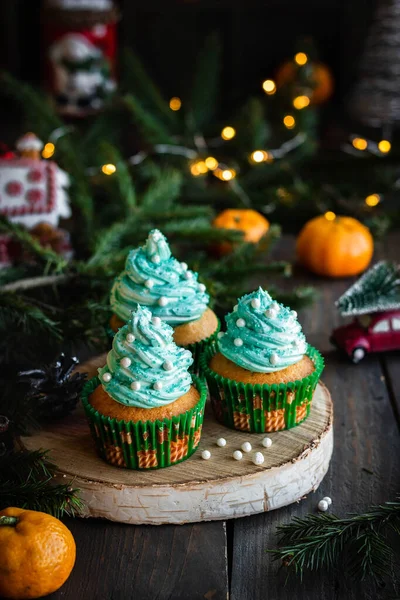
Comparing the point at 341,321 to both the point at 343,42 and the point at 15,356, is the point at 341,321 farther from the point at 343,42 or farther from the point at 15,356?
the point at 343,42

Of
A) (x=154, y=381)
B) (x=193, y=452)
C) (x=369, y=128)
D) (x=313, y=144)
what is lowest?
(x=369, y=128)

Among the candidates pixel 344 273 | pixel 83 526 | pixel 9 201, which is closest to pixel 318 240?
pixel 344 273

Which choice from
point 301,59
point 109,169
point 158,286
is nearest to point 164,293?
point 158,286

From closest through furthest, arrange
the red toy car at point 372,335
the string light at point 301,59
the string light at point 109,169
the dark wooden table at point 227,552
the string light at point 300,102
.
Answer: the dark wooden table at point 227,552
the red toy car at point 372,335
the string light at point 109,169
the string light at point 300,102
the string light at point 301,59

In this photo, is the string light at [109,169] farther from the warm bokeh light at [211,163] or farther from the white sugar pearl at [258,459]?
the white sugar pearl at [258,459]

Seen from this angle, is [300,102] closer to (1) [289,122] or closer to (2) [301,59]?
(1) [289,122]

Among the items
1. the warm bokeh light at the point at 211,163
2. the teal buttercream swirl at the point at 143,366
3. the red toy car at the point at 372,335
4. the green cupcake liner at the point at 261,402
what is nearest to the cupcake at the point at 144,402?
the teal buttercream swirl at the point at 143,366

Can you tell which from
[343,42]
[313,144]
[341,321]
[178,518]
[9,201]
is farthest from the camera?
[343,42]
